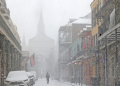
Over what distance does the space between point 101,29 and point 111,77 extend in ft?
13.6

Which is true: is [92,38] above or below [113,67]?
above

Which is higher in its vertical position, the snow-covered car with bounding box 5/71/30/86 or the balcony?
the balcony

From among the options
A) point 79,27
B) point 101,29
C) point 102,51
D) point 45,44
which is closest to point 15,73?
point 101,29

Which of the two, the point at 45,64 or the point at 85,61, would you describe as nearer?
the point at 85,61

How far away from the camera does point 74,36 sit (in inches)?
2130

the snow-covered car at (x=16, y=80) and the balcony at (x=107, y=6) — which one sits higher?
the balcony at (x=107, y=6)

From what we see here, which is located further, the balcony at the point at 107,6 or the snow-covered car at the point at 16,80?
the balcony at the point at 107,6

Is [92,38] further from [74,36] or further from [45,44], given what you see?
[45,44]

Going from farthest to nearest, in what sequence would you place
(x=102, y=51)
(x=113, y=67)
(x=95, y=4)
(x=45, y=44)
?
(x=45, y=44)
(x=95, y=4)
(x=102, y=51)
(x=113, y=67)

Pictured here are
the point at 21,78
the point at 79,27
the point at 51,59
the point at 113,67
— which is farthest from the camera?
the point at 51,59

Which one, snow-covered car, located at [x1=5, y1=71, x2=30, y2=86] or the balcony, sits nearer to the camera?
snow-covered car, located at [x1=5, y1=71, x2=30, y2=86]

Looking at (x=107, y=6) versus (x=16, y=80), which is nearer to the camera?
(x=16, y=80)

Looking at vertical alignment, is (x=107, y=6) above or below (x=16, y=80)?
above

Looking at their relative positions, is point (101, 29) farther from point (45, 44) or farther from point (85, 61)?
point (45, 44)
